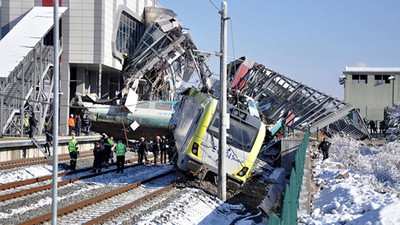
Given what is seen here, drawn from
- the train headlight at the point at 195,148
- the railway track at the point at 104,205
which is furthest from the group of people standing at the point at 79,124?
the train headlight at the point at 195,148

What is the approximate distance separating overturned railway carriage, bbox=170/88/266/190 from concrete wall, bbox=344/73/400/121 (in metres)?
42.5

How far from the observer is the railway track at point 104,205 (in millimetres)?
13000

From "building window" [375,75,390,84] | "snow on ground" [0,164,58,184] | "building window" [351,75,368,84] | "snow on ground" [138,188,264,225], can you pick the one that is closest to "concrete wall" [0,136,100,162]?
"snow on ground" [0,164,58,184]

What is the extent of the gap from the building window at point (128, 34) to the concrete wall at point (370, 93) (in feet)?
79.4

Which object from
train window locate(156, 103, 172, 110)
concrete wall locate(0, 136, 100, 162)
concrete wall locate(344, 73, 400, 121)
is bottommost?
concrete wall locate(0, 136, 100, 162)

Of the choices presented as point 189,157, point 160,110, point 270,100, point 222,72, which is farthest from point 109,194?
point 270,100

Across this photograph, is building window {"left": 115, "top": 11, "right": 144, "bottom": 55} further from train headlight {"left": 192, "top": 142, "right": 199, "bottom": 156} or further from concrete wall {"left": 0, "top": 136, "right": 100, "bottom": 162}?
train headlight {"left": 192, "top": 142, "right": 199, "bottom": 156}

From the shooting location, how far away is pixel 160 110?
113 feet

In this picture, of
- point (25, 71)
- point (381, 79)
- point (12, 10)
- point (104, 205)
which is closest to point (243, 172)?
point (104, 205)

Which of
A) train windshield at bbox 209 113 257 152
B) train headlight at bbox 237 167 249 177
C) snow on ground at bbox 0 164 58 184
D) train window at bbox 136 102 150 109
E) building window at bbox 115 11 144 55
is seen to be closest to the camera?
train windshield at bbox 209 113 257 152

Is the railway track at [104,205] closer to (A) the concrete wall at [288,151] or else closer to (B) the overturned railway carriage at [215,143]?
(B) the overturned railway carriage at [215,143]

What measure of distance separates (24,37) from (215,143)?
70.5 ft

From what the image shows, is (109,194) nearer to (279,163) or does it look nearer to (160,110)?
(279,163)

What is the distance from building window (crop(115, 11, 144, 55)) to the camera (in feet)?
153
